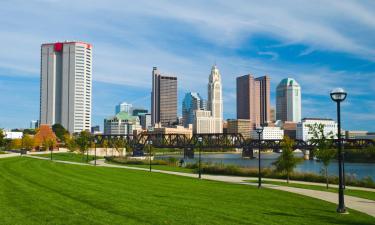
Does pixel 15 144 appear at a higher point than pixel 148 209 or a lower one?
higher

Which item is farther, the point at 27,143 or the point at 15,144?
the point at 15,144

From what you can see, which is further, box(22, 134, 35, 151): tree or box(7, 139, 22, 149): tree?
box(7, 139, 22, 149): tree

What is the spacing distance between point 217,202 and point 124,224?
7334 mm

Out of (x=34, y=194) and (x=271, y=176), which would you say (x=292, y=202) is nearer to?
(x=34, y=194)

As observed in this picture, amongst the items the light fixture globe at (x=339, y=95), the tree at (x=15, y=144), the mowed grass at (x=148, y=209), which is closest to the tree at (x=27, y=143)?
the tree at (x=15, y=144)

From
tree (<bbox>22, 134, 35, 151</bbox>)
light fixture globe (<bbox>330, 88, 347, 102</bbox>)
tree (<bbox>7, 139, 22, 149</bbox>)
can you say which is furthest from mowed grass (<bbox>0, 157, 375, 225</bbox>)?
tree (<bbox>7, 139, 22, 149</bbox>)

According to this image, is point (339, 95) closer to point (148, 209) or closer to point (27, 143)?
point (148, 209)

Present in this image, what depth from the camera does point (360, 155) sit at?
128625mm

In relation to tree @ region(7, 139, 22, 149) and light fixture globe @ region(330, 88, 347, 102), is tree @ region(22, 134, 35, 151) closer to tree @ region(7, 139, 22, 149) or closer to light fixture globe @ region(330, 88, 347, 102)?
tree @ region(7, 139, 22, 149)

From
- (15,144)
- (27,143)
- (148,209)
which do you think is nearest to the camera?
(148,209)

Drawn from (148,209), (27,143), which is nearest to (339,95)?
(148,209)

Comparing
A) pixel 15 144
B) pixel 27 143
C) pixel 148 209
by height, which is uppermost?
pixel 27 143

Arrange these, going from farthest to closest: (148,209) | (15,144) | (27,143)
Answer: (15,144) → (27,143) → (148,209)

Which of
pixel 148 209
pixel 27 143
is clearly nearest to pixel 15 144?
pixel 27 143
